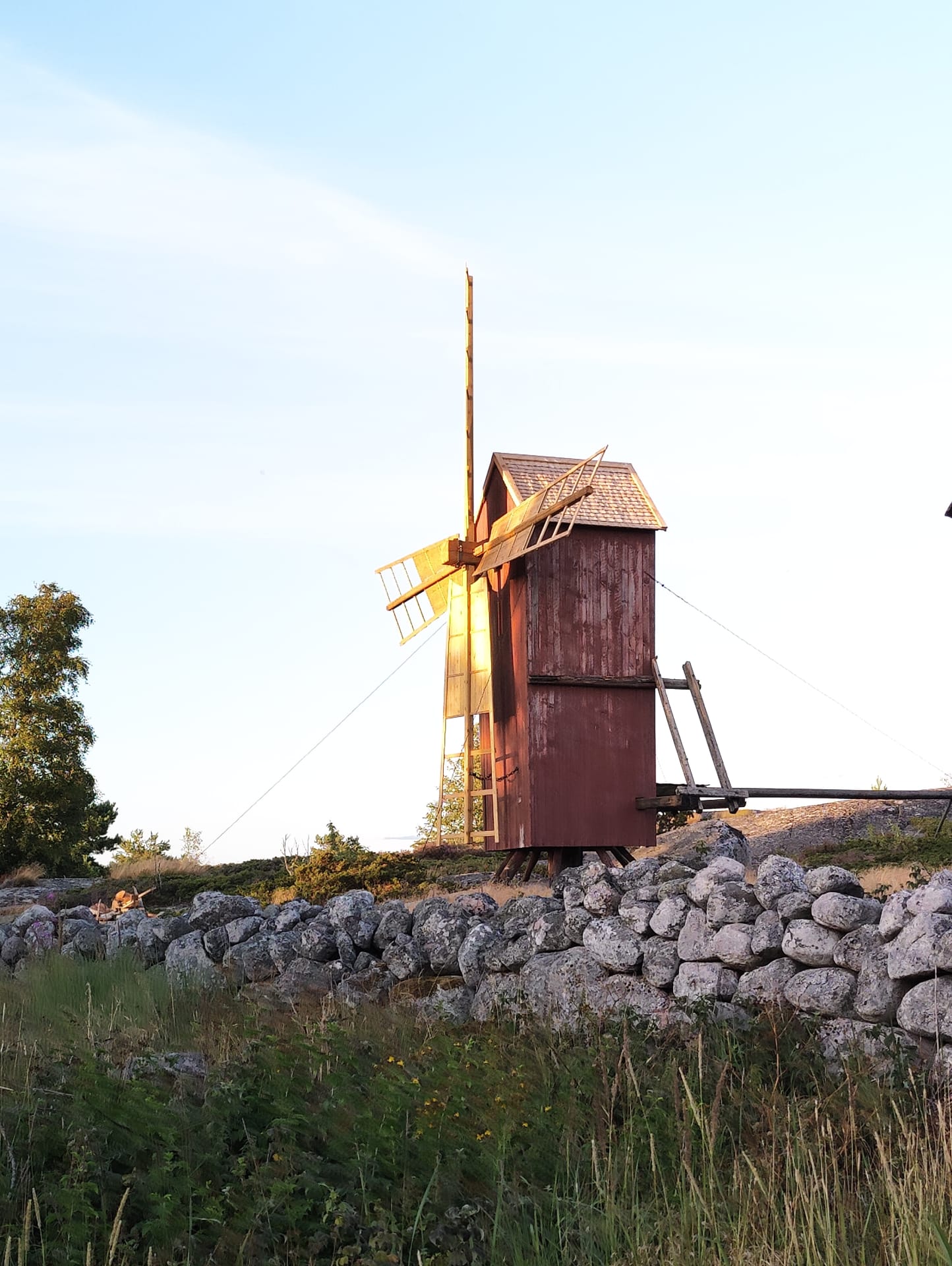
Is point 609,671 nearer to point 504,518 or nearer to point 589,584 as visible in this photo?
point 589,584

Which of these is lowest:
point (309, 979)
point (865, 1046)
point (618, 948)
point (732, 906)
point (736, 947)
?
point (309, 979)

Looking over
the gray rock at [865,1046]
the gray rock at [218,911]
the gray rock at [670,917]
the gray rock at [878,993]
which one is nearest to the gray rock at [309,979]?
the gray rock at [218,911]

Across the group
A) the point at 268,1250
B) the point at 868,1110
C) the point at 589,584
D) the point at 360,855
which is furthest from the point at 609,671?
the point at 268,1250

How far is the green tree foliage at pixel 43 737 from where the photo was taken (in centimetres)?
3050

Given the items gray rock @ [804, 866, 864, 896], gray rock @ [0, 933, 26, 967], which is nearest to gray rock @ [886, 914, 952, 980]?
gray rock @ [804, 866, 864, 896]

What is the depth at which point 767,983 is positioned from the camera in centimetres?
854

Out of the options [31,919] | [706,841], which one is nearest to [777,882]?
A: [31,919]

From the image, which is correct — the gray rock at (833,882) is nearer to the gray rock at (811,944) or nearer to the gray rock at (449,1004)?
the gray rock at (811,944)

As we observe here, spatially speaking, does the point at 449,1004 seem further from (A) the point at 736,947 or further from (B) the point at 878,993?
(B) the point at 878,993

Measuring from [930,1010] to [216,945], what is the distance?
758 centimetres

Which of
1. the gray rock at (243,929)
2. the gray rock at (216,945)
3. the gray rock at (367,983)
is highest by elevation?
the gray rock at (243,929)

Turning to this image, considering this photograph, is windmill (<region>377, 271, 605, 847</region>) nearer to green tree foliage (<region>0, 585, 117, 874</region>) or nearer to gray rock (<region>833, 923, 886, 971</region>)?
gray rock (<region>833, 923, 886, 971</region>)

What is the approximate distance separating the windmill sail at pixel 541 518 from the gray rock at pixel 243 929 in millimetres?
5736

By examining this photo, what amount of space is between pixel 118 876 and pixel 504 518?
15042 mm
